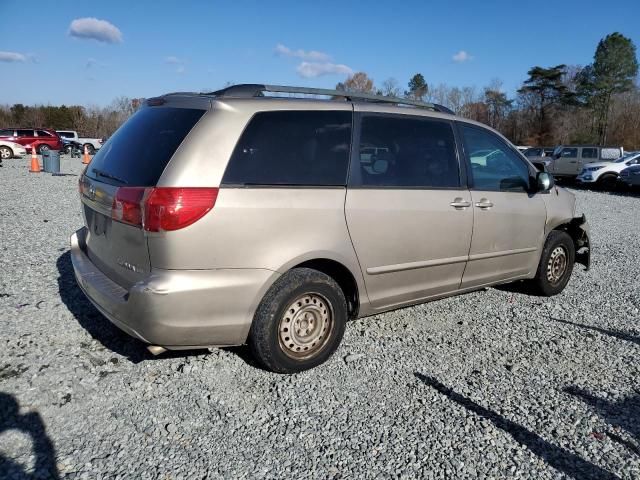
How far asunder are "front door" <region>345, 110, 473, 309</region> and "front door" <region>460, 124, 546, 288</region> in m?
0.18

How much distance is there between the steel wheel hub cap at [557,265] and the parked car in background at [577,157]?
19.7 m

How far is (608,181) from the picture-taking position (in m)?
21.2

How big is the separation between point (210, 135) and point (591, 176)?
22.1 meters

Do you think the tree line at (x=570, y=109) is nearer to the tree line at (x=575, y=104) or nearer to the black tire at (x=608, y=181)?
the tree line at (x=575, y=104)

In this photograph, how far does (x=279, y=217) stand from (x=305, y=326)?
0.83 metres

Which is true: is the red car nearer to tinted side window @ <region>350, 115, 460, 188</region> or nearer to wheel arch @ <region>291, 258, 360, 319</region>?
tinted side window @ <region>350, 115, 460, 188</region>

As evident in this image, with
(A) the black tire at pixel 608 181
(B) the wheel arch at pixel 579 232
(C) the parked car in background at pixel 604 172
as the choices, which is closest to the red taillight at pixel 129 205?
(B) the wheel arch at pixel 579 232

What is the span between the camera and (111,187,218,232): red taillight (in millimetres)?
2785

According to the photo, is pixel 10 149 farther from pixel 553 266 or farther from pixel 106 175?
pixel 553 266

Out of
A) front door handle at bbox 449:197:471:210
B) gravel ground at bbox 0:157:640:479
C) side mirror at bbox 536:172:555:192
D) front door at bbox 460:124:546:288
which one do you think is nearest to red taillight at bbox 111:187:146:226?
gravel ground at bbox 0:157:640:479

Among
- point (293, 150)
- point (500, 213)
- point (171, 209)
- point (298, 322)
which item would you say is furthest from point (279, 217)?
point (500, 213)

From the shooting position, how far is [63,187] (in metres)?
14.6

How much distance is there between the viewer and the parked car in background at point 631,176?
1925 centimetres

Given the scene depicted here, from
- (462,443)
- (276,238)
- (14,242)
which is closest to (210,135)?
(276,238)
